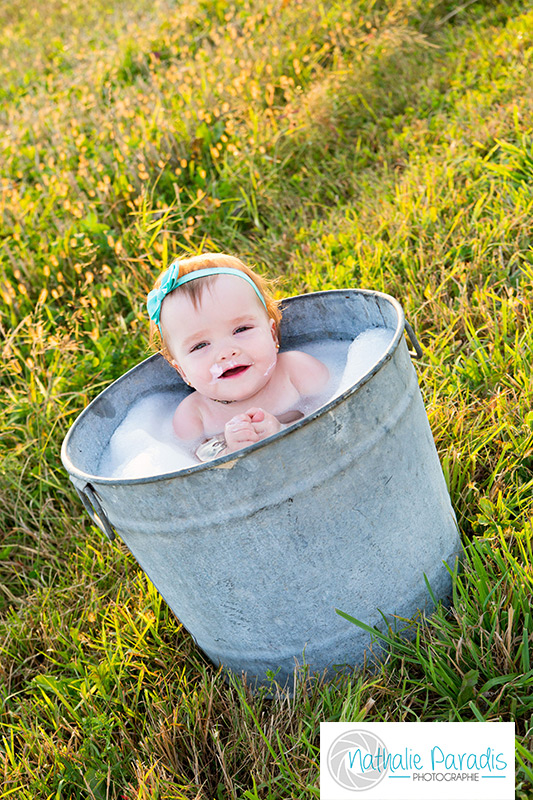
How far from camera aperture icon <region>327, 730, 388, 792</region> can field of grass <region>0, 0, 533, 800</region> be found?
0.23 feet

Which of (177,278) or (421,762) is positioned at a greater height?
(177,278)

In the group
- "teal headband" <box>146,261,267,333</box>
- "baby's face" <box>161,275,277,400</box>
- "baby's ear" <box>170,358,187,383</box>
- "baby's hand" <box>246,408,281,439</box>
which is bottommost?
"baby's hand" <box>246,408,281,439</box>

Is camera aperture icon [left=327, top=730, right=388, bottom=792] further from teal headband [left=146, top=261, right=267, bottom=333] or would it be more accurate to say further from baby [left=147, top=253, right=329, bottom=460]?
teal headband [left=146, top=261, right=267, bottom=333]

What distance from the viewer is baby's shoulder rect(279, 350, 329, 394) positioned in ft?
6.66

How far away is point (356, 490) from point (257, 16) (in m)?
4.59

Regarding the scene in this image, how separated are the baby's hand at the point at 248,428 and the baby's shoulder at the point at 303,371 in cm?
28

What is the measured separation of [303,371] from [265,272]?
1249 mm

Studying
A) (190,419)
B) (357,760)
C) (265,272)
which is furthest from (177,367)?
(265,272)

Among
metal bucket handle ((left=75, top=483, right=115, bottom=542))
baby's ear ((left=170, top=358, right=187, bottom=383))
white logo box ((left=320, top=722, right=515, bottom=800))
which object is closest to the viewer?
white logo box ((left=320, top=722, right=515, bottom=800))

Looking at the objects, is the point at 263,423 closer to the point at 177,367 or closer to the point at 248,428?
the point at 248,428

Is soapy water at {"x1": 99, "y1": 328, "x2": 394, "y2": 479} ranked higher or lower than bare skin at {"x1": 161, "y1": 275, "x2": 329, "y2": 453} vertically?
lower

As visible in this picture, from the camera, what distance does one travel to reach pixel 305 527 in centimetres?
141

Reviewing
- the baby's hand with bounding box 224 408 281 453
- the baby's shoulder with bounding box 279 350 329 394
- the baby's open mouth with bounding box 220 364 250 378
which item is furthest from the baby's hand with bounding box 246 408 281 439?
the baby's shoulder with bounding box 279 350 329 394

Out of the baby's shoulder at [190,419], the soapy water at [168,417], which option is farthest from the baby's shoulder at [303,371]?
the baby's shoulder at [190,419]
